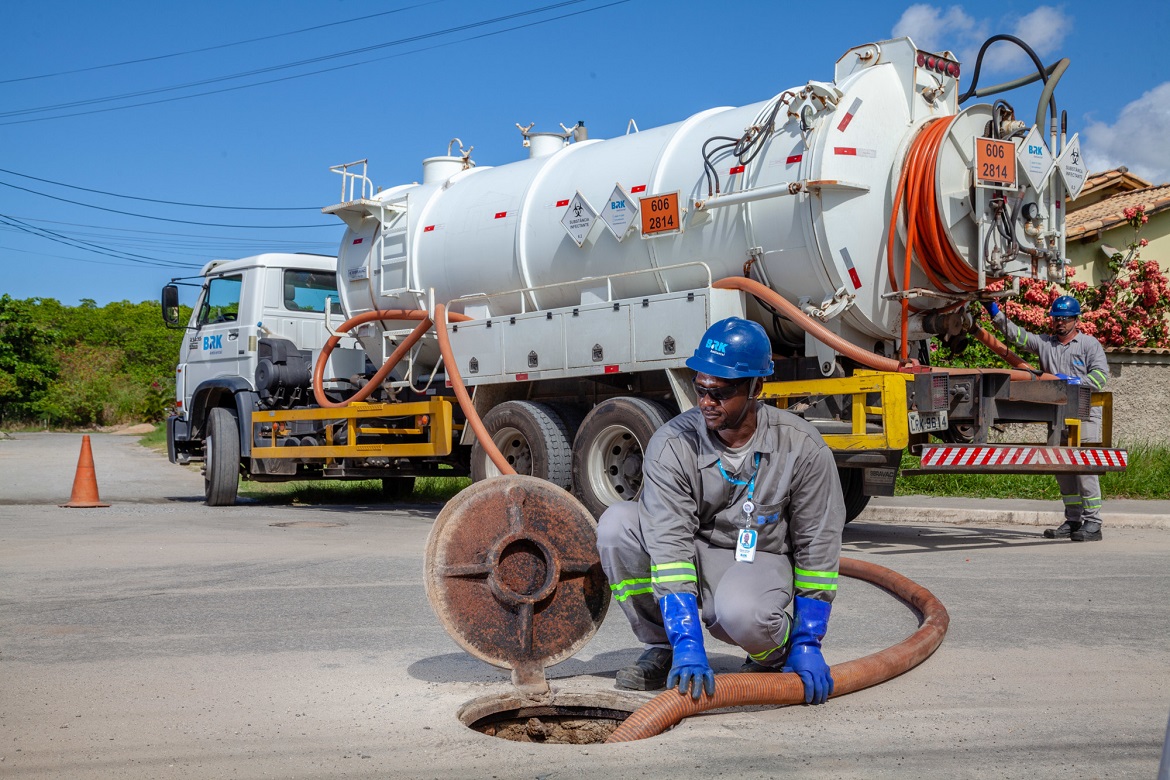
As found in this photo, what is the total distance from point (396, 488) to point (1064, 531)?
28.6 feet

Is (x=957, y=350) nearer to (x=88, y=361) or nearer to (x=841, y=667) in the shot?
(x=841, y=667)

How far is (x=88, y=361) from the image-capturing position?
57.7 meters

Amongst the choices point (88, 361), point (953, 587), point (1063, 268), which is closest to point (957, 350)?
point (1063, 268)

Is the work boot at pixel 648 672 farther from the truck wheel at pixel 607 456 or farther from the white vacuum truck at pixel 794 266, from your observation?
the truck wheel at pixel 607 456

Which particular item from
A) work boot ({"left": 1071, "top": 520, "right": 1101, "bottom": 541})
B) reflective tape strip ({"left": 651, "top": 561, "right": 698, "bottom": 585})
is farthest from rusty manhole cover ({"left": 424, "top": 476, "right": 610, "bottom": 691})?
work boot ({"left": 1071, "top": 520, "right": 1101, "bottom": 541})

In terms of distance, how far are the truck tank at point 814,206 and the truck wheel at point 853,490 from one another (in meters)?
1.29

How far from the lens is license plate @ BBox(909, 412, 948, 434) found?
8.41m

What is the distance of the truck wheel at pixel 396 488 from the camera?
51.2ft

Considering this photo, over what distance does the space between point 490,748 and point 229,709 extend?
1.05 metres

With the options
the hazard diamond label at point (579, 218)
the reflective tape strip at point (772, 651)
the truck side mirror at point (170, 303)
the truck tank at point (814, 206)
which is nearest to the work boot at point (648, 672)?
the reflective tape strip at point (772, 651)

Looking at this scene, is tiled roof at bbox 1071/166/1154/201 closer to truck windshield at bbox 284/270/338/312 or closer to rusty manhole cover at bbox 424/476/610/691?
truck windshield at bbox 284/270/338/312

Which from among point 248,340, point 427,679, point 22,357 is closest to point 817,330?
Answer: point 427,679

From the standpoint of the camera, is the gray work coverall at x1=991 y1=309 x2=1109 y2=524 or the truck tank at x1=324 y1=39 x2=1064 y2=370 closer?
the truck tank at x1=324 y1=39 x2=1064 y2=370

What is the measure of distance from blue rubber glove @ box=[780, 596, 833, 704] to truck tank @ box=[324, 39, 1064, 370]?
16.5 feet
